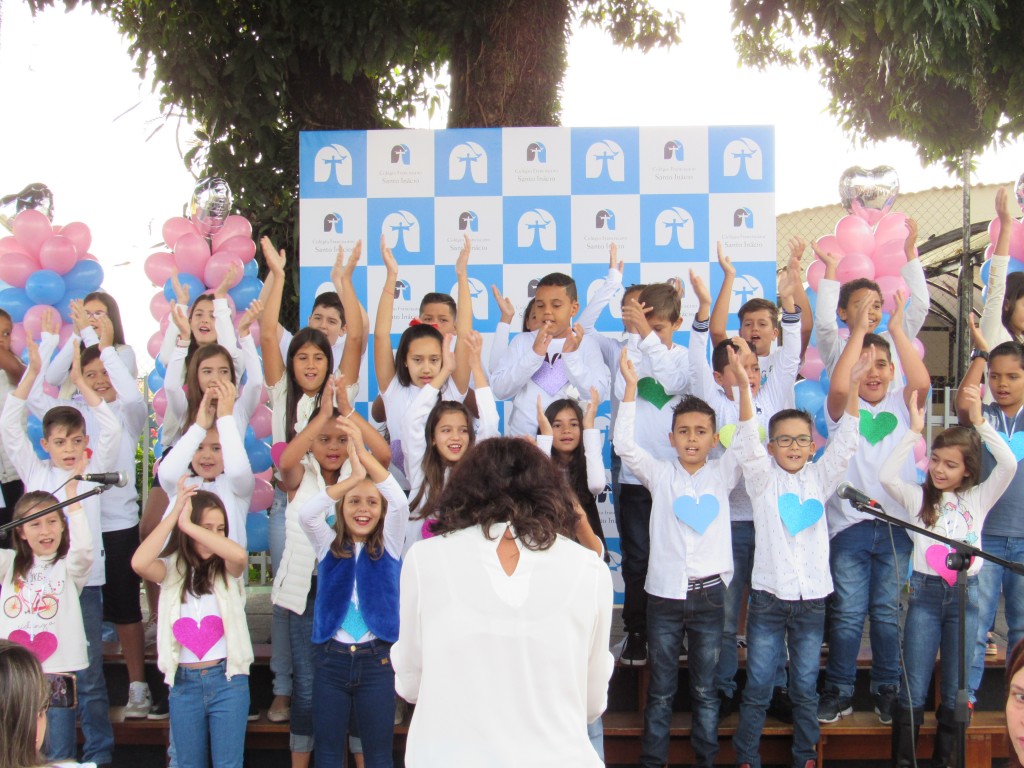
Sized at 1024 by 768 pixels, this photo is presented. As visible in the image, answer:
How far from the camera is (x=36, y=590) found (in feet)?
11.1

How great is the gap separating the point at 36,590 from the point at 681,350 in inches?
106

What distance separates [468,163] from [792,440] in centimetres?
248

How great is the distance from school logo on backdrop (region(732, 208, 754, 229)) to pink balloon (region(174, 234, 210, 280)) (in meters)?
2.70

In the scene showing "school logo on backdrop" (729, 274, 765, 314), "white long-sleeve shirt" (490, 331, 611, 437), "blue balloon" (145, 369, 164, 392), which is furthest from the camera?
"school logo on backdrop" (729, 274, 765, 314)

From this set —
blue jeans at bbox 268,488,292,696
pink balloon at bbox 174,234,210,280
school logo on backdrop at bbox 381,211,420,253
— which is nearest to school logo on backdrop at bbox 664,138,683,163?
school logo on backdrop at bbox 381,211,420,253

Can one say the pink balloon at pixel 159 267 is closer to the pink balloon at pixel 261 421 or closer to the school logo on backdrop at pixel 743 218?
the pink balloon at pixel 261 421

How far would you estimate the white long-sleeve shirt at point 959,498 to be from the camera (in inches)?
138

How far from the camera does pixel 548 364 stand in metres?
4.18

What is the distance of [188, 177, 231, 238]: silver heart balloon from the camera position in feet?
15.8

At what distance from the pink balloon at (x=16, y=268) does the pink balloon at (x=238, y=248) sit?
882 millimetres

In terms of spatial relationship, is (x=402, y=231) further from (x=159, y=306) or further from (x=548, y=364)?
(x=548, y=364)

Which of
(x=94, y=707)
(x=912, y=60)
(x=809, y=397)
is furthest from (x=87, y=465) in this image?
(x=912, y=60)

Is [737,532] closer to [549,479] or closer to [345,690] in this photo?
[345,690]

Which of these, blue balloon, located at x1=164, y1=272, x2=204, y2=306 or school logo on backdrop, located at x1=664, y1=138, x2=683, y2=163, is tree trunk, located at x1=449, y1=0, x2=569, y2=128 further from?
blue balloon, located at x1=164, y1=272, x2=204, y2=306
